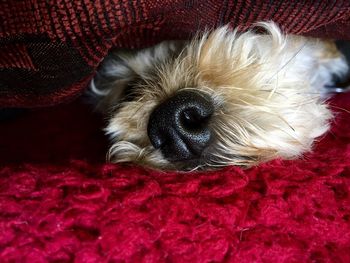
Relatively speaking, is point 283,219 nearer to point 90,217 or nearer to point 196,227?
point 196,227

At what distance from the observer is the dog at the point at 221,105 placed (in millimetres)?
975

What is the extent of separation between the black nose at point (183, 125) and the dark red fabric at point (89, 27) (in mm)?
168

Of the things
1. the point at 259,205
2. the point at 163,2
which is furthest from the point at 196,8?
the point at 259,205

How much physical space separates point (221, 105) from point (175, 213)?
1.11 ft

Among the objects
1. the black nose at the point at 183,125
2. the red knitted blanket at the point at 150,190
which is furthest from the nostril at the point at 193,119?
the red knitted blanket at the point at 150,190

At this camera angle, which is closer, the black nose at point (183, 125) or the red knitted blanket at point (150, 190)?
the red knitted blanket at point (150, 190)

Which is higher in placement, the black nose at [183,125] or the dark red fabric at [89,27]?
the dark red fabric at [89,27]

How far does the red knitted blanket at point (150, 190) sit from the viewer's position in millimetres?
704

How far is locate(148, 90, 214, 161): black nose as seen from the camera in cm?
95

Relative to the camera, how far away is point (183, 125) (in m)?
0.96

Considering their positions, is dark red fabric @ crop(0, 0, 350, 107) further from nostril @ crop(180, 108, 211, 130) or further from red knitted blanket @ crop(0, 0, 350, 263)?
nostril @ crop(180, 108, 211, 130)

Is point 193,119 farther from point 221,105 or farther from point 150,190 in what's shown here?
point 150,190

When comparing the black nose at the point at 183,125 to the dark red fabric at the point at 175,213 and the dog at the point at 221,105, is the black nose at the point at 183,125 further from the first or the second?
the dark red fabric at the point at 175,213

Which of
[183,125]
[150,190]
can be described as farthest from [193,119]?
[150,190]
